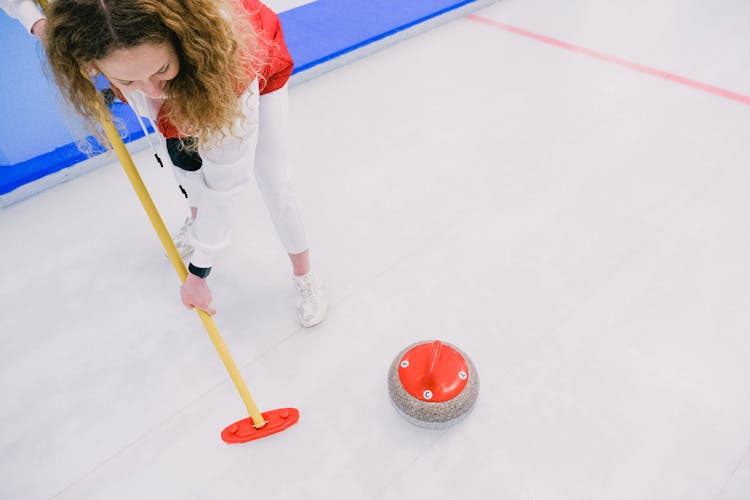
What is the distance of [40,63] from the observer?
1386 mm

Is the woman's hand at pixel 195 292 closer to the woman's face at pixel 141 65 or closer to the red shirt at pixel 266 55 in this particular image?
the red shirt at pixel 266 55

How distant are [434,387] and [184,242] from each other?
0.95 metres

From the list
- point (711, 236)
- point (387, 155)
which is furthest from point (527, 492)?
point (387, 155)

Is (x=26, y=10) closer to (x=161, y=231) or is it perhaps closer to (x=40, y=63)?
(x=40, y=63)

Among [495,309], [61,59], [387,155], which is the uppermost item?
[61,59]

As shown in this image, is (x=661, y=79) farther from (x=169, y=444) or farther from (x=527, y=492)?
(x=169, y=444)

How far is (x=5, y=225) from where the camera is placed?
1.78 meters

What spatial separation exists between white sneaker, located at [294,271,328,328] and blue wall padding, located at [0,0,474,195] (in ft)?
2.70

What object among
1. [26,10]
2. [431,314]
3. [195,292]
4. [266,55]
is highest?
[26,10]

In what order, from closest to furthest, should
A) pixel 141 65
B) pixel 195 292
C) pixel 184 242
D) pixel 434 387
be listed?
pixel 141 65
pixel 195 292
pixel 434 387
pixel 184 242

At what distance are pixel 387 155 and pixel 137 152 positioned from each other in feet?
3.30

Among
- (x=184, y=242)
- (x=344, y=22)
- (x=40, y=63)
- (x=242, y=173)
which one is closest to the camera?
(x=242, y=173)

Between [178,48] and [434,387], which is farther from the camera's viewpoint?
[434,387]

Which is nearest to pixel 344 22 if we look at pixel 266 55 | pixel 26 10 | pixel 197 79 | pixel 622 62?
pixel 622 62
